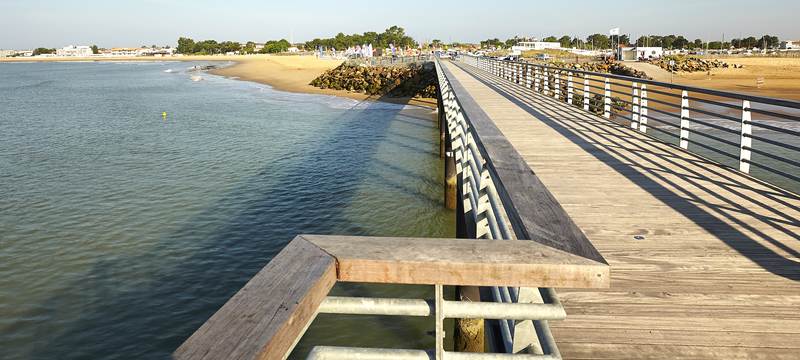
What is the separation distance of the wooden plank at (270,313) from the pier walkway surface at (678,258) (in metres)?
1.46

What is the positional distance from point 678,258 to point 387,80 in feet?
146

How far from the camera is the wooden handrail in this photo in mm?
1697

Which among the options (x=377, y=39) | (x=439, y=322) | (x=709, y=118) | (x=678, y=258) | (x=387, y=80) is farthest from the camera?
(x=377, y=39)

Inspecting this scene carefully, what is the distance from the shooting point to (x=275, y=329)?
1.66 metres

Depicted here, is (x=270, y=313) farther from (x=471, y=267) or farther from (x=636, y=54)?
(x=636, y=54)

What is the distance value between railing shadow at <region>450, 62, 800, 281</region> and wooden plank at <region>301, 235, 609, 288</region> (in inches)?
104

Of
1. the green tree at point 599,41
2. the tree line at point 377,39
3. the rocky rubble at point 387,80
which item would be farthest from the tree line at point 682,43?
the rocky rubble at point 387,80

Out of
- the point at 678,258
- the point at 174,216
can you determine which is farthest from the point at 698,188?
the point at 174,216

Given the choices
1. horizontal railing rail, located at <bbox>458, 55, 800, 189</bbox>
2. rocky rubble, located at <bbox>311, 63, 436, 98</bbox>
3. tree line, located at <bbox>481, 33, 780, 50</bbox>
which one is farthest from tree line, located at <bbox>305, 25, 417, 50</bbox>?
horizontal railing rail, located at <bbox>458, 55, 800, 189</bbox>

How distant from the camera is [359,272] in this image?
2.13 metres

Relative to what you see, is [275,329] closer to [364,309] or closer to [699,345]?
[364,309]

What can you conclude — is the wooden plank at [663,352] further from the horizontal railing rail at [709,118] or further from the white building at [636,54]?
the white building at [636,54]

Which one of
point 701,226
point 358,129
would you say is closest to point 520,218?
point 701,226

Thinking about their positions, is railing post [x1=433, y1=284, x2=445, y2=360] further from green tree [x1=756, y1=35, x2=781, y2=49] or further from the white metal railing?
green tree [x1=756, y1=35, x2=781, y2=49]
